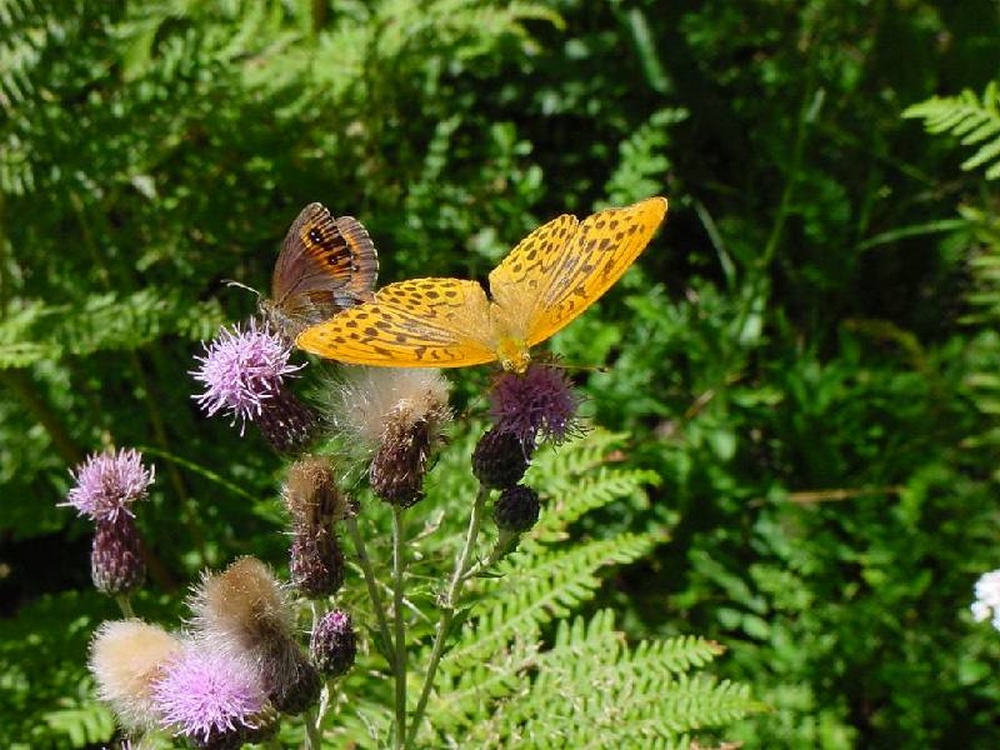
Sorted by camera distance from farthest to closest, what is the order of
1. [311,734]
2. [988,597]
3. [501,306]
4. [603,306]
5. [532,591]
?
[603,306] → [988,597] → [532,591] → [501,306] → [311,734]

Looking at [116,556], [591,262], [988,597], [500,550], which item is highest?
[591,262]

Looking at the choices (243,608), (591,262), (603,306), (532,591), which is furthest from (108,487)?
(603,306)

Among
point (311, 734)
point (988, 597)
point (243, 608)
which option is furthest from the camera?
point (988, 597)

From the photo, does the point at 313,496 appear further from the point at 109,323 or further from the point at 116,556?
the point at 109,323

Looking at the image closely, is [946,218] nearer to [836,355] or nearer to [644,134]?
[836,355]

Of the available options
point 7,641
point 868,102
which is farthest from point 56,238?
point 868,102

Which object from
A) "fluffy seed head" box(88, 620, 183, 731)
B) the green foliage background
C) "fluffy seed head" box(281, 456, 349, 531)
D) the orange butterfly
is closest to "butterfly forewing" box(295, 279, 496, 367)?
the orange butterfly

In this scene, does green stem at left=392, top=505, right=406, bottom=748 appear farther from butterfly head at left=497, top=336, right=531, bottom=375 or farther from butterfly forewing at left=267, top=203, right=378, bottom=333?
butterfly forewing at left=267, top=203, right=378, bottom=333
